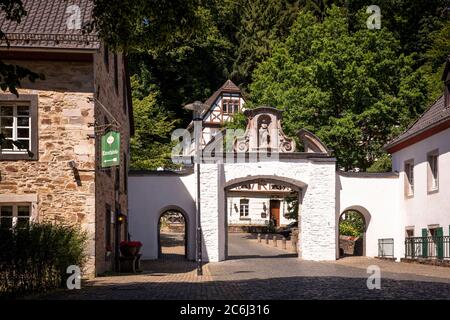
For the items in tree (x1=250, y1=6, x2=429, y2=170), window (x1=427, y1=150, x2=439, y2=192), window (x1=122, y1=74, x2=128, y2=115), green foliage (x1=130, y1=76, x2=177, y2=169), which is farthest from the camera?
green foliage (x1=130, y1=76, x2=177, y2=169)

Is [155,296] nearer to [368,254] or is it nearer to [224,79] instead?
[368,254]

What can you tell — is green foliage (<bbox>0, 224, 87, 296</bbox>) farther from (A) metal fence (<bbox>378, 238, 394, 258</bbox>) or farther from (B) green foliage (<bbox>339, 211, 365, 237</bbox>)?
(B) green foliage (<bbox>339, 211, 365, 237</bbox>)

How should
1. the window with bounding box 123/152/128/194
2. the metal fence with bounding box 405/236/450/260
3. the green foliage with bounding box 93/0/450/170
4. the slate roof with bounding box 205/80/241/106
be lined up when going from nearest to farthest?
the metal fence with bounding box 405/236/450/260, the window with bounding box 123/152/128/194, the green foliage with bounding box 93/0/450/170, the slate roof with bounding box 205/80/241/106

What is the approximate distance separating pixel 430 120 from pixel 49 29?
1592 centimetres

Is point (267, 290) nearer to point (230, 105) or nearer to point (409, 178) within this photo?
point (409, 178)

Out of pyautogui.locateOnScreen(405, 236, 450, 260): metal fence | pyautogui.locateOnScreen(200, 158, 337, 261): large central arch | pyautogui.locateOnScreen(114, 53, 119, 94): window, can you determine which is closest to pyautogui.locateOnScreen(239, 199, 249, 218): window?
pyautogui.locateOnScreen(200, 158, 337, 261): large central arch

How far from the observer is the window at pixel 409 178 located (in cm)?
3147

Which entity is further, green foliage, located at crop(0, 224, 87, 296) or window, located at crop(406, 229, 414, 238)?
window, located at crop(406, 229, 414, 238)

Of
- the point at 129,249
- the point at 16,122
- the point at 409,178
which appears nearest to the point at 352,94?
the point at 409,178

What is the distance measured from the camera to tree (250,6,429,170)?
36.6 m

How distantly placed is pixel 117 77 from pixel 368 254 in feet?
44.3

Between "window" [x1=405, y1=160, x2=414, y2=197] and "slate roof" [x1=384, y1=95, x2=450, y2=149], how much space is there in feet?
3.54
